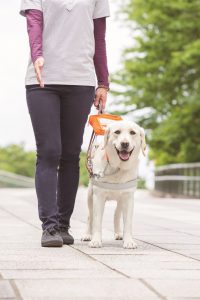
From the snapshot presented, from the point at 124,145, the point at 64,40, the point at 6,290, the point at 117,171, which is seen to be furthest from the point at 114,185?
the point at 6,290

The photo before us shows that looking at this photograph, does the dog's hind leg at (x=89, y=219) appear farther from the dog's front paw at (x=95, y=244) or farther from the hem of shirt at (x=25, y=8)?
the hem of shirt at (x=25, y=8)

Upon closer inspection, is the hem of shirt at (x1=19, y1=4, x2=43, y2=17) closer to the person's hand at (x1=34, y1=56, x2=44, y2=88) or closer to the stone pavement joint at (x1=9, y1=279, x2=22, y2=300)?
the person's hand at (x1=34, y1=56, x2=44, y2=88)

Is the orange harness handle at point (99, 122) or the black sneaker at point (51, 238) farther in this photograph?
the orange harness handle at point (99, 122)

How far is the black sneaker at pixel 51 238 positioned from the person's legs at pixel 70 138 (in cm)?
43

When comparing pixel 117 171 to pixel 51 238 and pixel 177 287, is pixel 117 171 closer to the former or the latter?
pixel 51 238

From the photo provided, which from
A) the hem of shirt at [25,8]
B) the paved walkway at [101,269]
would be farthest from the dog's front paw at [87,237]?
the hem of shirt at [25,8]

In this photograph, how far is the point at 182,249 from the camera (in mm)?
6641

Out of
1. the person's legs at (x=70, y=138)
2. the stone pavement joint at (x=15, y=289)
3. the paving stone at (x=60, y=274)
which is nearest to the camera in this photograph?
the stone pavement joint at (x=15, y=289)

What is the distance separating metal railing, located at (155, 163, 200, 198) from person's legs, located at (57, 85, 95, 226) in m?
18.0

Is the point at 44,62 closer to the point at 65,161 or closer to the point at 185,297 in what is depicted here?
the point at 65,161

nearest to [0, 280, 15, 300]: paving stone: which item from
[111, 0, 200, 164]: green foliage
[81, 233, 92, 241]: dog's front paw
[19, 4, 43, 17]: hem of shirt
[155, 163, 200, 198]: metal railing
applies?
[81, 233, 92, 241]: dog's front paw

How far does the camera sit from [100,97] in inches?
276

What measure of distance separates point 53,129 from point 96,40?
35.9 inches

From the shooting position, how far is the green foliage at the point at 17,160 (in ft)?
343
